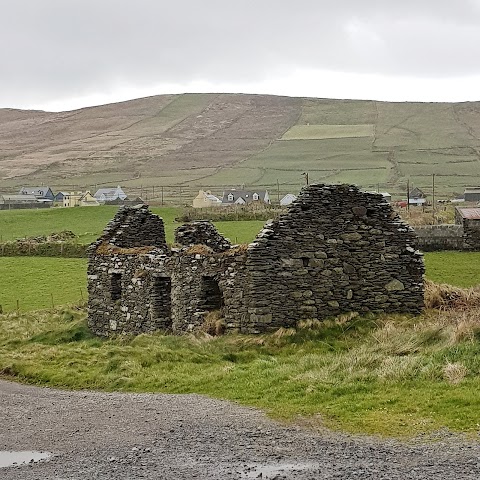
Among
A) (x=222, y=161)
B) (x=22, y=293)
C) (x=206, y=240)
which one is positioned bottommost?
(x=22, y=293)

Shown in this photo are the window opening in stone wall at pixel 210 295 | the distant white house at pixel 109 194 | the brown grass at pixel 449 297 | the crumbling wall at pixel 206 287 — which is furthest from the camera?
the distant white house at pixel 109 194

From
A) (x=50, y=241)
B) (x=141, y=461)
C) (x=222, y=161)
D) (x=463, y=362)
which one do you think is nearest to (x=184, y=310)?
(x=463, y=362)

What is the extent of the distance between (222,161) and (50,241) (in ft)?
377

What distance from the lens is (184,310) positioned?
22.9 m

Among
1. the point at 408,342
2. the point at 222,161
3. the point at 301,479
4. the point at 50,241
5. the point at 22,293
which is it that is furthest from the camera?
the point at 222,161

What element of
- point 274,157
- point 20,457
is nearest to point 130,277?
point 20,457

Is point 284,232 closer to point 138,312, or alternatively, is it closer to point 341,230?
point 341,230

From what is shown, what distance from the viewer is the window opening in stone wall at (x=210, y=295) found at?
2225cm

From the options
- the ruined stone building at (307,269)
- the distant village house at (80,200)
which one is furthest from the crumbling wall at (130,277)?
the distant village house at (80,200)

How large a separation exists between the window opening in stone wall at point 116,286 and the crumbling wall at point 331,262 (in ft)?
22.2

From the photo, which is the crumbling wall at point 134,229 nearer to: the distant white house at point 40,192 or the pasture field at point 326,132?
the distant white house at point 40,192

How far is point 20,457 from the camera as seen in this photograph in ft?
38.4

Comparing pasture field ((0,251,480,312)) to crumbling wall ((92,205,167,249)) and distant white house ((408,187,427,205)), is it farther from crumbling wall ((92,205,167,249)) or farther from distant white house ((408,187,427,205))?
distant white house ((408,187,427,205))

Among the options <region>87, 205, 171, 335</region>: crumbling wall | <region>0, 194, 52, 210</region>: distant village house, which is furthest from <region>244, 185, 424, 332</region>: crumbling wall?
<region>0, 194, 52, 210</region>: distant village house
